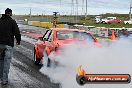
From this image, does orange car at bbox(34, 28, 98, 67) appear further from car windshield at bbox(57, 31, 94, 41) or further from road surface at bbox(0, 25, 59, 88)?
road surface at bbox(0, 25, 59, 88)

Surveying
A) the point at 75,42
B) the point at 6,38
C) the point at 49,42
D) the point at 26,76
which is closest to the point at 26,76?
the point at 26,76

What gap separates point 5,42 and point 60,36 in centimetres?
305

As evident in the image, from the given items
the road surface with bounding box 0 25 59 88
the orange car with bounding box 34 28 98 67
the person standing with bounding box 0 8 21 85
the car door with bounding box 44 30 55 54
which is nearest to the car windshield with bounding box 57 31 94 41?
the orange car with bounding box 34 28 98 67

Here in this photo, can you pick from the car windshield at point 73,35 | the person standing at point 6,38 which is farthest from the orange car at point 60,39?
the person standing at point 6,38

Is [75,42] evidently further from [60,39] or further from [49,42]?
[49,42]

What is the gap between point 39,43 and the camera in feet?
49.9

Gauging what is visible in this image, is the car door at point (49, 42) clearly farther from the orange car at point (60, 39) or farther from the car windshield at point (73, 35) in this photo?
the car windshield at point (73, 35)

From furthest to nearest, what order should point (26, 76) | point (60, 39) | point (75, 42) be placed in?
point (60, 39)
point (75, 42)
point (26, 76)

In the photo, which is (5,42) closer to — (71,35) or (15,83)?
(15,83)

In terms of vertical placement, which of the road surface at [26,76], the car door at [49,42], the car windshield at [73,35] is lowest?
the road surface at [26,76]

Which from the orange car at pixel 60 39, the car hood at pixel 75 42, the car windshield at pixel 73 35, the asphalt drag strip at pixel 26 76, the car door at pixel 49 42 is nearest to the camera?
the asphalt drag strip at pixel 26 76

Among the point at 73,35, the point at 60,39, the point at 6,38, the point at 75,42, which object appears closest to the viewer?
the point at 6,38

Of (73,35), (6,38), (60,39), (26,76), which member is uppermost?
(6,38)

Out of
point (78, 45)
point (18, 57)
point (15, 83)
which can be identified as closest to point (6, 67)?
point (15, 83)
